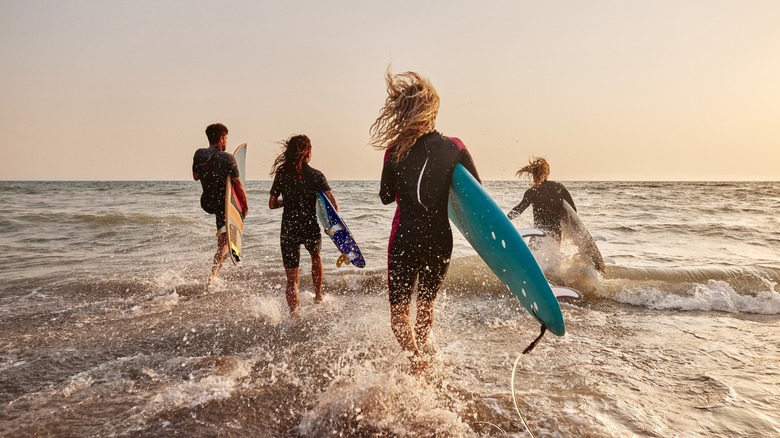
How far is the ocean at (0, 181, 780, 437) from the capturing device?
2727 millimetres

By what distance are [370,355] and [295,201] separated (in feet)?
5.80

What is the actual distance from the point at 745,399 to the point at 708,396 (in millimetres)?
212

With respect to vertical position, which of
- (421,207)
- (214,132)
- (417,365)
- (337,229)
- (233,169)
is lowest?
(417,365)

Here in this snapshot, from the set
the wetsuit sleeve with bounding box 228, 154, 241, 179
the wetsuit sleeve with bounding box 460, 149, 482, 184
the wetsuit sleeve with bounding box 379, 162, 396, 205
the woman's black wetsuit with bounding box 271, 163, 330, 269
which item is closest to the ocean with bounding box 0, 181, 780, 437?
the woman's black wetsuit with bounding box 271, 163, 330, 269

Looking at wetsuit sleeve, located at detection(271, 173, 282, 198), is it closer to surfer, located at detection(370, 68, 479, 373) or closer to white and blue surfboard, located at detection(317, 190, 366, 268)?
white and blue surfboard, located at detection(317, 190, 366, 268)

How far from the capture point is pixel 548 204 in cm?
663

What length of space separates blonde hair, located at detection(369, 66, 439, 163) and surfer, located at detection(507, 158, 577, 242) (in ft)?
13.0

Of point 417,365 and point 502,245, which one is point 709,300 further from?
point 417,365

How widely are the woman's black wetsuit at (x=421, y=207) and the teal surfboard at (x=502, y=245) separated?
0.14m

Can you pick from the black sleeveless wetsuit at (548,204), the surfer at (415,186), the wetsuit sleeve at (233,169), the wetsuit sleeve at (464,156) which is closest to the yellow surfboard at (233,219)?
the wetsuit sleeve at (233,169)

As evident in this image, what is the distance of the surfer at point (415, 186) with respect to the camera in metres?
2.84

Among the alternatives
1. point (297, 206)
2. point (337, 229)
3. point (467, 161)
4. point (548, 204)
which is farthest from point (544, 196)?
point (467, 161)

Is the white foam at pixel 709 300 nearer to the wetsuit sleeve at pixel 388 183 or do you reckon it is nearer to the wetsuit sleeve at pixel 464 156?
the wetsuit sleeve at pixel 464 156

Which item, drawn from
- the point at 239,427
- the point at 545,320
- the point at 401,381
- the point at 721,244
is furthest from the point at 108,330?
the point at 721,244
